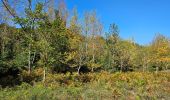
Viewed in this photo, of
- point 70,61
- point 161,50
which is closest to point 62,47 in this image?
point 70,61

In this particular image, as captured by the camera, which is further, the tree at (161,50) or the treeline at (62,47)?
the tree at (161,50)

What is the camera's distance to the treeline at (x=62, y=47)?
18.5m

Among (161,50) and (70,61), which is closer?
(70,61)

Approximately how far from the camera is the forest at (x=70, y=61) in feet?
45.5

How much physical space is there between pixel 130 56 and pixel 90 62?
41.4 ft

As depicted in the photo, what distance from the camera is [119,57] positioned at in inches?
1850

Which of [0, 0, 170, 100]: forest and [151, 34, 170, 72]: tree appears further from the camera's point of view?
[151, 34, 170, 72]: tree

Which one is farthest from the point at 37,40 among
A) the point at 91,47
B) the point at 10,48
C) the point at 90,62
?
the point at 91,47

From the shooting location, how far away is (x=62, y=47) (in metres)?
25.8

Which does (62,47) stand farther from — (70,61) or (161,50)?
(161,50)

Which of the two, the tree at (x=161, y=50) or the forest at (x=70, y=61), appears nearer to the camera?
the forest at (x=70, y=61)

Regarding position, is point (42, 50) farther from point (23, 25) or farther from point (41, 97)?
point (41, 97)

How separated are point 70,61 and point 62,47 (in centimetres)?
1019

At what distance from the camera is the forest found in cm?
1388
